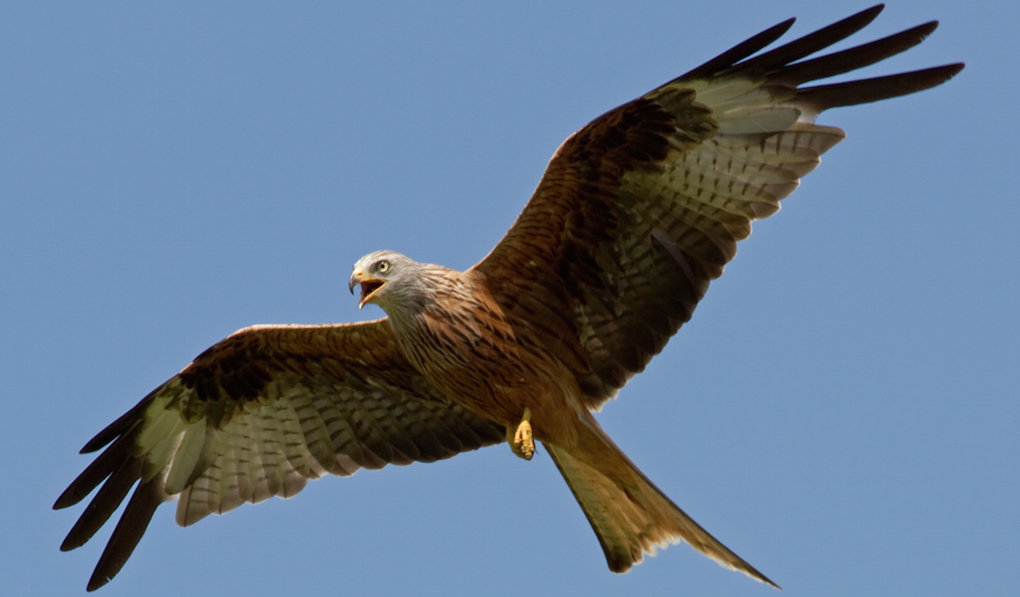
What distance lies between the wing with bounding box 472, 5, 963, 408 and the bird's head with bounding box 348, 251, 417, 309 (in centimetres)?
56

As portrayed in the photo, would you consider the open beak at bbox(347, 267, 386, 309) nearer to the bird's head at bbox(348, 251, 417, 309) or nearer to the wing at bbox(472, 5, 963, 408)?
the bird's head at bbox(348, 251, 417, 309)

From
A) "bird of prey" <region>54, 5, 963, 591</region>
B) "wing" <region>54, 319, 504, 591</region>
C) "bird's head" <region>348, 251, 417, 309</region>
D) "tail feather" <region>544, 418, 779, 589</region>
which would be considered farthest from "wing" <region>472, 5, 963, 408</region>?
"wing" <region>54, 319, 504, 591</region>

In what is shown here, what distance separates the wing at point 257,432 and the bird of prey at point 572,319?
0.06 ft

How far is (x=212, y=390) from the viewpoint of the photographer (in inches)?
408

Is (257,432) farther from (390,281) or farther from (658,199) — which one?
(658,199)

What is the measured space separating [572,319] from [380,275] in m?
1.42

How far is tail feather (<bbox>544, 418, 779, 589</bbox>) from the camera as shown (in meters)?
9.05

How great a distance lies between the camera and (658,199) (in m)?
8.88

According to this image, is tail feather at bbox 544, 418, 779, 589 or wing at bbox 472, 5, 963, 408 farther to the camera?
tail feather at bbox 544, 418, 779, 589

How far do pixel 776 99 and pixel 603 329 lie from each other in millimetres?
2047

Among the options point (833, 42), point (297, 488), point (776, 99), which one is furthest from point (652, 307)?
point (297, 488)

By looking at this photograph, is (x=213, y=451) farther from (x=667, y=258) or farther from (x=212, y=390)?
(x=667, y=258)

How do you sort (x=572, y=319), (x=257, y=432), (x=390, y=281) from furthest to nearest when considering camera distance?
(x=257, y=432) < (x=572, y=319) < (x=390, y=281)

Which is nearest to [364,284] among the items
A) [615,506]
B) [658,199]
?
[658,199]
